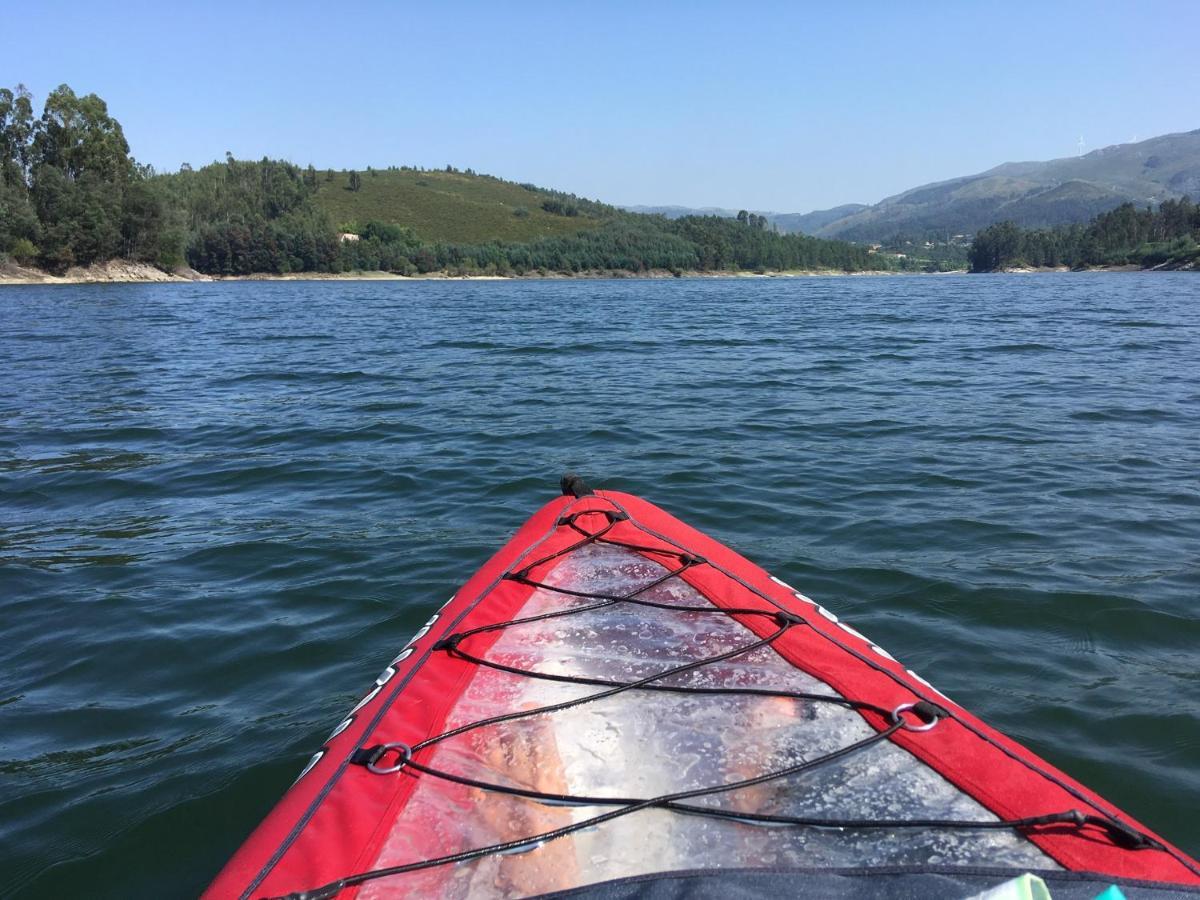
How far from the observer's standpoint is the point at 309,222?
344ft

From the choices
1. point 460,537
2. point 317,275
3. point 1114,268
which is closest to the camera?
point 460,537

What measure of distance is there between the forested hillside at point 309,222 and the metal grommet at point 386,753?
7129 cm

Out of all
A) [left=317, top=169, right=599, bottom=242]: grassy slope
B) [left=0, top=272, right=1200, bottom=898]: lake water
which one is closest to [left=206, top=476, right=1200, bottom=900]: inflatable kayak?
[left=0, top=272, right=1200, bottom=898]: lake water

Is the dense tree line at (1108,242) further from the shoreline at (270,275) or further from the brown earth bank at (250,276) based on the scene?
the brown earth bank at (250,276)

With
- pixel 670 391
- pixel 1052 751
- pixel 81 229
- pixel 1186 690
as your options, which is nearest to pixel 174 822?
pixel 1052 751

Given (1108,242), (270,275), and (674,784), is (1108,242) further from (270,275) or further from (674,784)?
(674,784)

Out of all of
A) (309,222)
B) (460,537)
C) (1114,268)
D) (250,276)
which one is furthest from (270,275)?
(1114,268)

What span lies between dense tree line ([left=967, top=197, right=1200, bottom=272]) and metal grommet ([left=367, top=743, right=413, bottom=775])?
99.7 meters

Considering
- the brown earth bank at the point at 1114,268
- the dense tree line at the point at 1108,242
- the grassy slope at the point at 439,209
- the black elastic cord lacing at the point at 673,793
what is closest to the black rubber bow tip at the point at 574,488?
the black elastic cord lacing at the point at 673,793

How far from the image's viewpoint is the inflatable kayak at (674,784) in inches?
67.2

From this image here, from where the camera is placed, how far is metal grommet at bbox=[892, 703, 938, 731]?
2.27 meters

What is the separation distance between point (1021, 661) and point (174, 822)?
4146 millimetres

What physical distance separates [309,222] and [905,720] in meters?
116

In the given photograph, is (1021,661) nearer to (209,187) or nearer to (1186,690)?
(1186,690)
